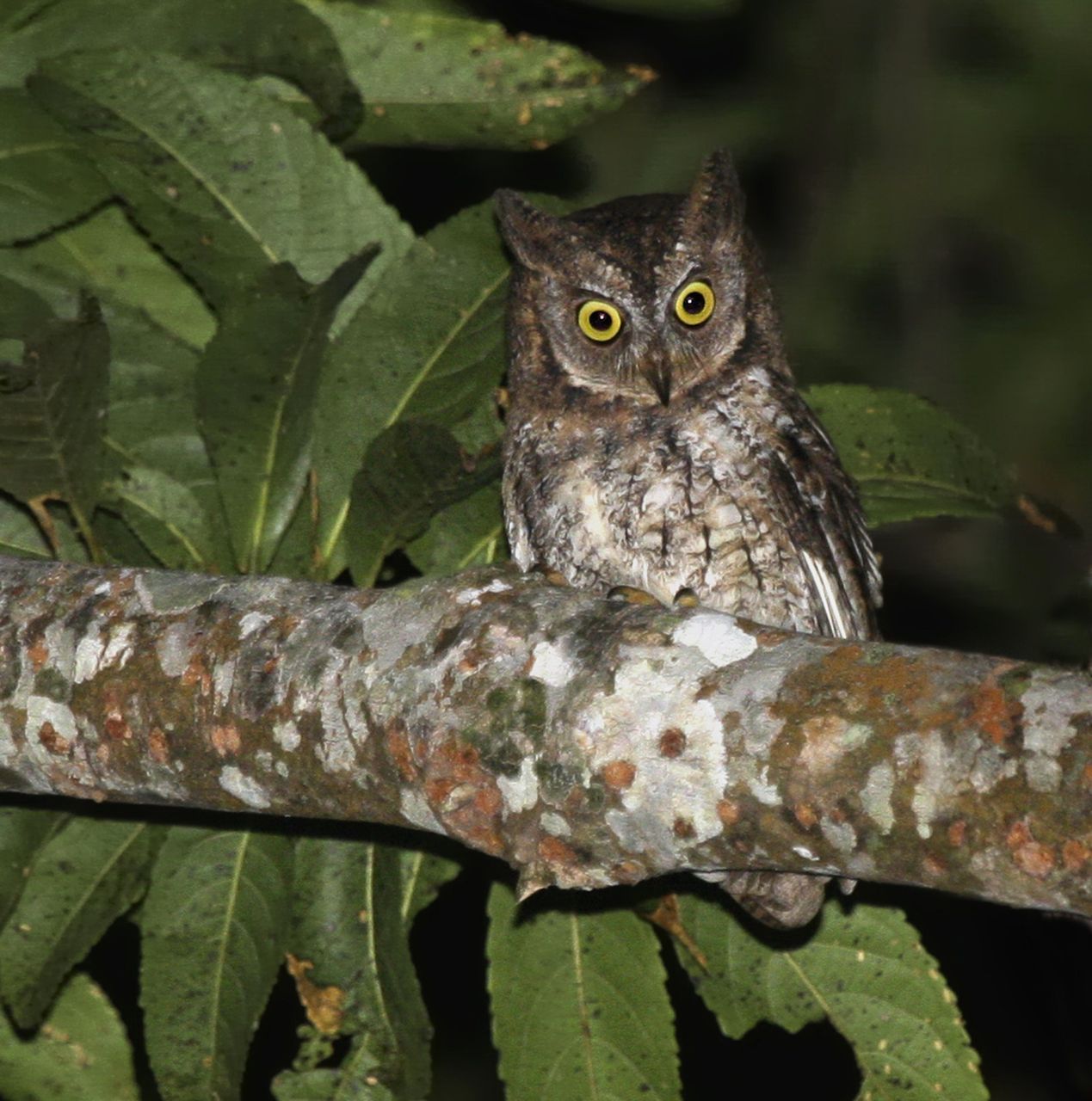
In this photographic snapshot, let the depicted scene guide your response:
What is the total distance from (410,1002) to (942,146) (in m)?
5.10

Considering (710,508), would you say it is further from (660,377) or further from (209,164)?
(209,164)

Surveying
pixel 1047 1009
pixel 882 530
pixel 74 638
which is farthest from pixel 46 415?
pixel 882 530

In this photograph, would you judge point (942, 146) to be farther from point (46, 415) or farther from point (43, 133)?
point (46, 415)

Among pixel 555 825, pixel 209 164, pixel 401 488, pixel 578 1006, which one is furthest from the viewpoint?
pixel 209 164

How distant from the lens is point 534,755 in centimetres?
177

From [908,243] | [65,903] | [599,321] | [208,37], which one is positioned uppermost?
[208,37]

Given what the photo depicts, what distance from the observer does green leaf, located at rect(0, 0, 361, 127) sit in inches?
116

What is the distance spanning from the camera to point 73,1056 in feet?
9.11

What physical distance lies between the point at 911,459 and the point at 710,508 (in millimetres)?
412

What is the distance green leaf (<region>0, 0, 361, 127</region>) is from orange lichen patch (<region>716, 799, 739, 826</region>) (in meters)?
1.89

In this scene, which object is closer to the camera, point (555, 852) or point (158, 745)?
point (555, 852)

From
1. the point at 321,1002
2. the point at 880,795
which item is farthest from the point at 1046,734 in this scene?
the point at 321,1002

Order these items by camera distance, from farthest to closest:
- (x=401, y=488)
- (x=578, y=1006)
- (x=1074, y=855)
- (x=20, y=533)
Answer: (x=20, y=533)
(x=578, y=1006)
(x=401, y=488)
(x=1074, y=855)

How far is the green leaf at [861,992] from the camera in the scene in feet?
8.38
